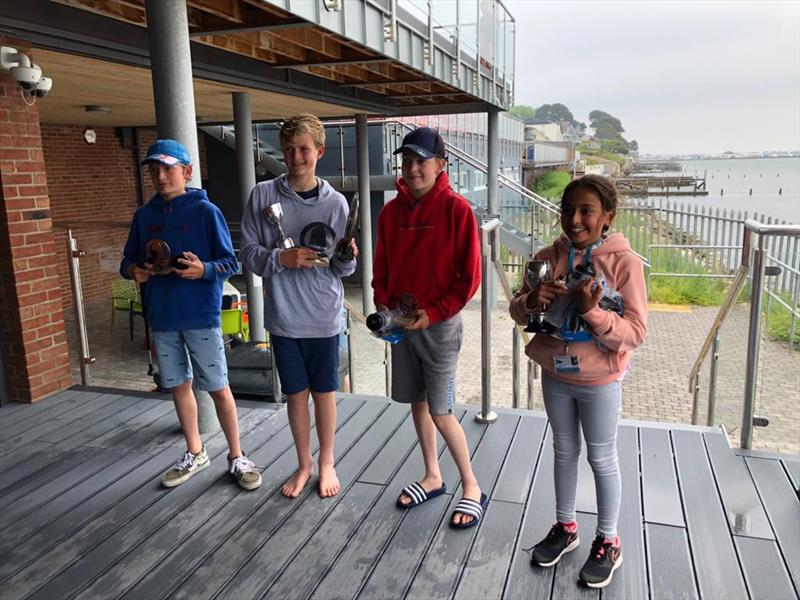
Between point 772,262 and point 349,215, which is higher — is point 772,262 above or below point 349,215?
below

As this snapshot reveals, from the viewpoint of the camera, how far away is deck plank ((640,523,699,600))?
2109mm

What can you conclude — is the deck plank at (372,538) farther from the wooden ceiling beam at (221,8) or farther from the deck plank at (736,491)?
the wooden ceiling beam at (221,8)

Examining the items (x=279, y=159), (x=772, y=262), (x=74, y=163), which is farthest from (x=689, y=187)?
(x=772, y=262)

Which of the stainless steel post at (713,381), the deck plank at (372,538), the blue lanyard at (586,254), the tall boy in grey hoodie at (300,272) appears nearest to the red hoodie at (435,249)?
the tall boy in grey hoodie at (300,272)

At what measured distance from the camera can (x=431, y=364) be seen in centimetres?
250

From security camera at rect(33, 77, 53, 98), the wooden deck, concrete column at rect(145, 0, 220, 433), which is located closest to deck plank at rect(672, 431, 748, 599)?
the wooden deck

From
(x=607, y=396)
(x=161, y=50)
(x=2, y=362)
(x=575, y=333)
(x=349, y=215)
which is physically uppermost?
(x=161, y=50)

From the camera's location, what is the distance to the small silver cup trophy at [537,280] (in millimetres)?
2074

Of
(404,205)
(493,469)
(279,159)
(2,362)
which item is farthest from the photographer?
(279,159)

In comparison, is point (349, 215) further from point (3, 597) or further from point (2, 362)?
point (2, 362)

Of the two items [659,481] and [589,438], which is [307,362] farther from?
[659,481]

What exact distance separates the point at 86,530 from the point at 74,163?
10066mm

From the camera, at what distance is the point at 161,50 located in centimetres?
318

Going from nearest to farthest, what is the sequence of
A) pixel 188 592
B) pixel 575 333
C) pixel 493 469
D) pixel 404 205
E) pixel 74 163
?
pixel 575 333 < pixel 188 592 < pixel 404 205 < pixel 493 469 < pixel 74 163
